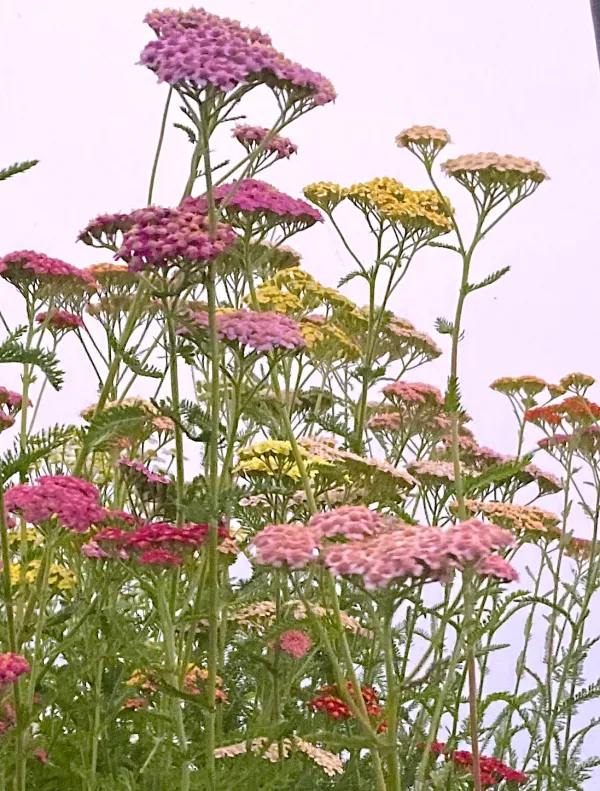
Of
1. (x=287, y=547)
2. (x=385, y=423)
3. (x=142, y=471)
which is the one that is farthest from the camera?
(x=385, y=423)

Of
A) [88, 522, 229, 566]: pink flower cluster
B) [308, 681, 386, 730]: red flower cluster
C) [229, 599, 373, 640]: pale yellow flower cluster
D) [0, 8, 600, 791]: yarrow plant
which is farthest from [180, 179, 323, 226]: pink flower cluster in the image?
[308, 681, 386, 730]: red flower cluster

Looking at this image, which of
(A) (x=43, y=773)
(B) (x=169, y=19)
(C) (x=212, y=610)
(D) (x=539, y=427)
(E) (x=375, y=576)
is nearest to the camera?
(E) (x=375, y=576)

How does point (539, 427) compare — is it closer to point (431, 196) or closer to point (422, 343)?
point (422, 343)

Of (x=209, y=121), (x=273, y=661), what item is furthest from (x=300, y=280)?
(x=273, y=661)

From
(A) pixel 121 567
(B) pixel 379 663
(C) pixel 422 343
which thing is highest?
(C) pixel 422 343

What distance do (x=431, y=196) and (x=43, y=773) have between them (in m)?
1.28

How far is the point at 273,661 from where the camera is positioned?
5.71ft

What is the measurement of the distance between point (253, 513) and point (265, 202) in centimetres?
58

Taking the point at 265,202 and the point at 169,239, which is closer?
the point at 169,239

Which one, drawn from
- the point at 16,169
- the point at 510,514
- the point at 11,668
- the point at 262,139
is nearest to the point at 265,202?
the point at 262,139

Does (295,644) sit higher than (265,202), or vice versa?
(265,202)

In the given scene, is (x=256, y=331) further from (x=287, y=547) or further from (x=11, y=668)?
(x=11, y=668)

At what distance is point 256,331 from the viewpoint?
1.48 metres

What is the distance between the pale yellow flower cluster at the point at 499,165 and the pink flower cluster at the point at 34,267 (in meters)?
0.67
